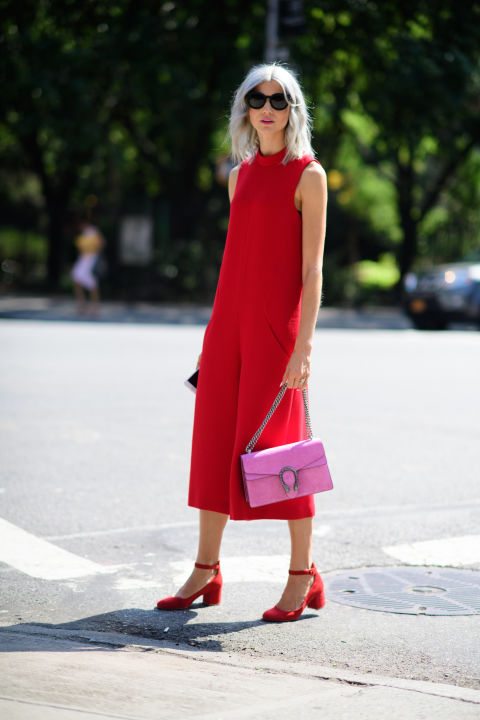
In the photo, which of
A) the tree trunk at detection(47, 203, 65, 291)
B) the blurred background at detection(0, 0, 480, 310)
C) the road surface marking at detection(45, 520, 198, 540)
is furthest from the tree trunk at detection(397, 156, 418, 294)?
the road surface marking at detection(45, 520, 198, 540)

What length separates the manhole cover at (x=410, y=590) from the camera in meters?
4.43

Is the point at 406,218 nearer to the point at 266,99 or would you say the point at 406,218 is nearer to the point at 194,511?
the point at 194,511

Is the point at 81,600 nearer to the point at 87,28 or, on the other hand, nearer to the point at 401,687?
the point at 401,687

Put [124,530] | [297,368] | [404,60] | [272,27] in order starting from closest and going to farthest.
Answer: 1. [297,368]
2. [124,530]
3. [272,27]
4. [404,60]

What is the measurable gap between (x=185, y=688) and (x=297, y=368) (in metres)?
1.28

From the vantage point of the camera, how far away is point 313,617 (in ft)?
14.2

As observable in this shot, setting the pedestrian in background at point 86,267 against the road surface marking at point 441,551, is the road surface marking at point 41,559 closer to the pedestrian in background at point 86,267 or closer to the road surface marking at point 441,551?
the road surface marking at point 441,551

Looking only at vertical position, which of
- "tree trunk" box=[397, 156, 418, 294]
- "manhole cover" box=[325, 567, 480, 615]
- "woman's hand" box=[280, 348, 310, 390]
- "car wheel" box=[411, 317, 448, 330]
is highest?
"tree trunk" box=[397, 156, 418, 294]

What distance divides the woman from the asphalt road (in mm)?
283

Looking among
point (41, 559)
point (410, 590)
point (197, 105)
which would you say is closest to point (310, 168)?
point (410, 590)

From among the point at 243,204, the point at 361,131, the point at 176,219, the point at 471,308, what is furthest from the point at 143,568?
the point at 361,131

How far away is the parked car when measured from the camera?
18828 millimetres

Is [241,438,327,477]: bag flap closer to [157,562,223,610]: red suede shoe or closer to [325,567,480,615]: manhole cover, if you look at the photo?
[157,562,223,610]: red suede shoe

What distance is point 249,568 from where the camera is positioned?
16.4 feet
